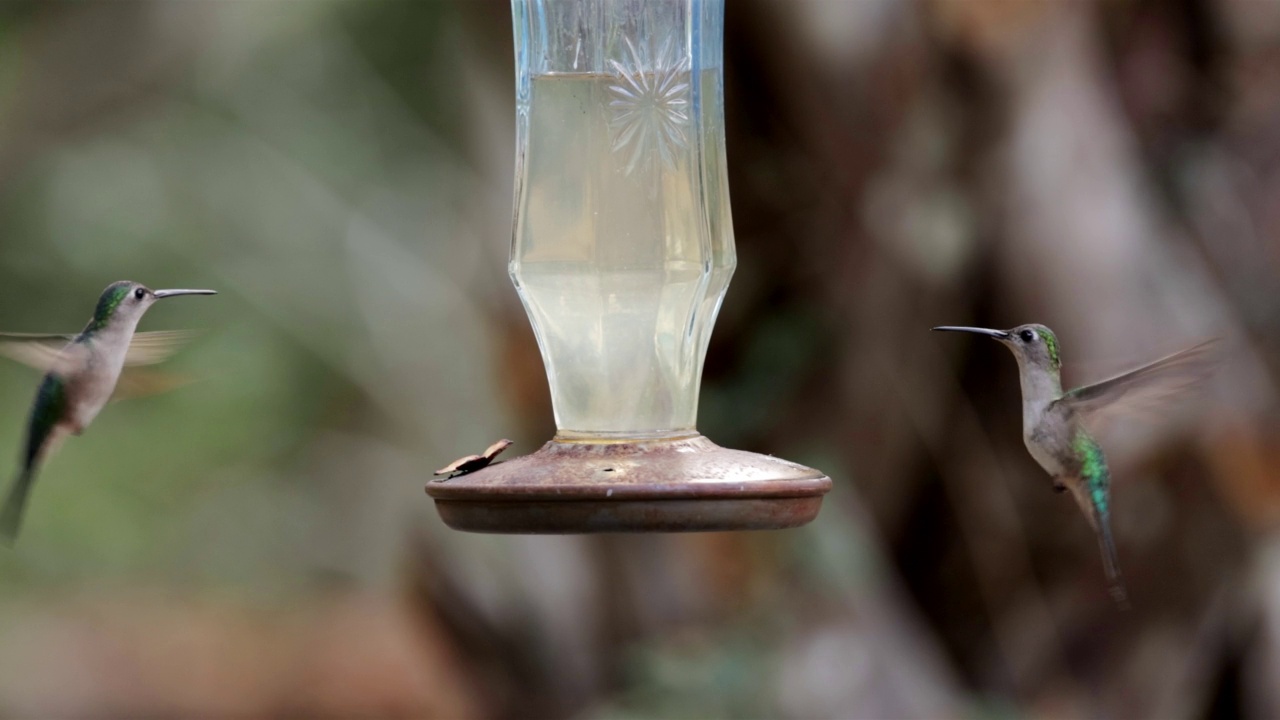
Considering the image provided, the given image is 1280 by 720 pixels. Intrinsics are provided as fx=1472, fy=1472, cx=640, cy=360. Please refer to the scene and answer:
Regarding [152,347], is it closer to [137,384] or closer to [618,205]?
[137,384]

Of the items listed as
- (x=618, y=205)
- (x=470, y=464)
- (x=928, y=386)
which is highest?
(x=618, y=205)

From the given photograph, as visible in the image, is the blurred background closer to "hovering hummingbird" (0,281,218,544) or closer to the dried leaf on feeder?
"hovering hummingbird" (0,281,218,544)

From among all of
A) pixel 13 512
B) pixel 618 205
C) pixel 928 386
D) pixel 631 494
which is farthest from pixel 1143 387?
pixel 928 386

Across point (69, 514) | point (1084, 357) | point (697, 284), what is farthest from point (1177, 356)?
point (69, 514)

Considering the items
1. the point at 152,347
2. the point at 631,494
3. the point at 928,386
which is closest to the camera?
the point at 631,494

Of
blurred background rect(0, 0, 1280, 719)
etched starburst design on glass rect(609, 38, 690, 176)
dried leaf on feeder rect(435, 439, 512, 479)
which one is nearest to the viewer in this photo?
dried leaf on feeder rect(435, 439, 512, 479)

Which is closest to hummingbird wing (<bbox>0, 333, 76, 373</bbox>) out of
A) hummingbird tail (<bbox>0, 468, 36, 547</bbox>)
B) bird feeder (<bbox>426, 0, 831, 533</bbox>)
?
hummingbird tail (<bbox>0, 468, 36, 547</bbox>)

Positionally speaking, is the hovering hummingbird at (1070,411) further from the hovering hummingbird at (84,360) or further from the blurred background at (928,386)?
the hovering hummingbird at (84,360)
